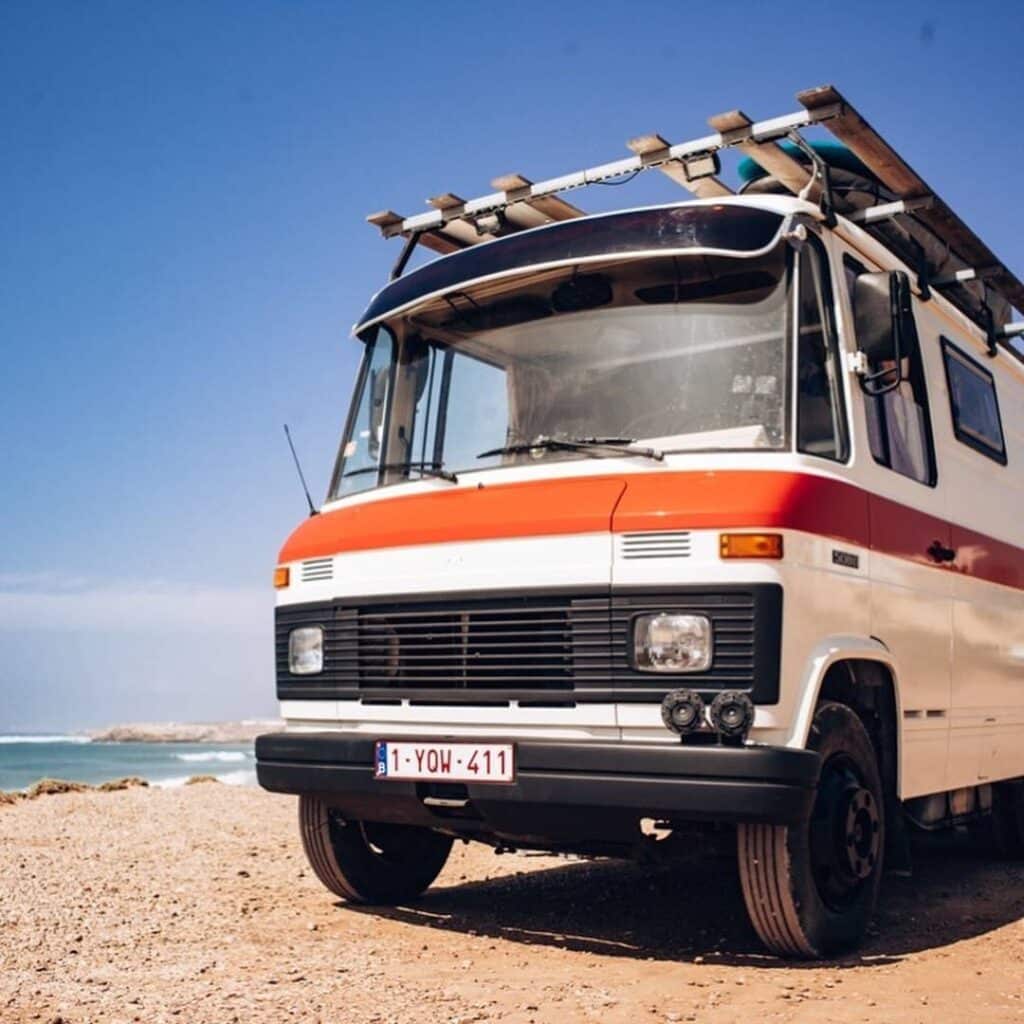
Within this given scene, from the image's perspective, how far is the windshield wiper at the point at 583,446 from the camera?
5.69 m

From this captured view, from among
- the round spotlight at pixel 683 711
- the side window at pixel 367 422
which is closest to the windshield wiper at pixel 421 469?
the side window at pixel 367 422

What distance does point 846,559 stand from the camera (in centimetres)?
574

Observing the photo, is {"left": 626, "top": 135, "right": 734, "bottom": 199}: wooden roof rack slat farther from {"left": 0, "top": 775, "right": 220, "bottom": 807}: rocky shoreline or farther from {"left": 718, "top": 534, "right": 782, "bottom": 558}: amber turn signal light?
{"left": 0, "top": 775, "right": 220, "bottom": 807}: rocky shoreline

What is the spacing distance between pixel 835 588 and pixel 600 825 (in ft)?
4.47

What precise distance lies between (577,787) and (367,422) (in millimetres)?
2444

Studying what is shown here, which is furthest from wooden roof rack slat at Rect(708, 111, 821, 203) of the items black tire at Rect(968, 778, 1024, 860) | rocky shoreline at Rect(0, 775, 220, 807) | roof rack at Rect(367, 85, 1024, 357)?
rocky shoreline at Rect(0, 775, 220, 807)

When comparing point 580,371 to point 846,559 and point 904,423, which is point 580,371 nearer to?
point 846,559

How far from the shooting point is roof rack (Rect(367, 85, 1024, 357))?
6.30 meters

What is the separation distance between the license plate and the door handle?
252 centimetres

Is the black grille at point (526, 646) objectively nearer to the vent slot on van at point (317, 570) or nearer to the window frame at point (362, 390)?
the vent slot on van at point (317, 570)

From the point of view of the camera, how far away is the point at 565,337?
6.32 metres

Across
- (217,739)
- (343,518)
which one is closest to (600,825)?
(343,518)

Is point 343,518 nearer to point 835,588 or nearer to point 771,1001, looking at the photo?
point 835,588

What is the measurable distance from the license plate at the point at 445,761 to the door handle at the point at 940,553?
2.52 metres
